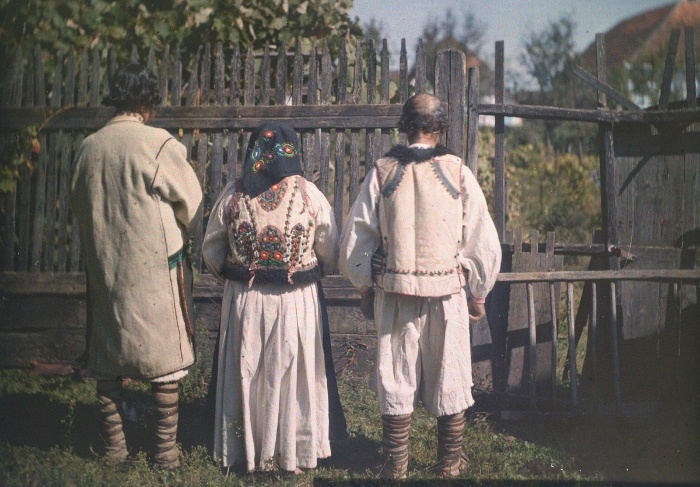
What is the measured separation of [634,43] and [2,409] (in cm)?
779

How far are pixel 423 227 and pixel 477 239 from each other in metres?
0.33

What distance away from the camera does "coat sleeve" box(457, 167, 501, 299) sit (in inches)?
149

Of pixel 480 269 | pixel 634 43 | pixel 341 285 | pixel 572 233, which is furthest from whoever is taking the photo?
pixel 572 233

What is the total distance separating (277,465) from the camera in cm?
388

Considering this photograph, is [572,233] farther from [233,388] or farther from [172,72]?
[233,388]

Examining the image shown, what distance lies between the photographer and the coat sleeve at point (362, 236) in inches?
150

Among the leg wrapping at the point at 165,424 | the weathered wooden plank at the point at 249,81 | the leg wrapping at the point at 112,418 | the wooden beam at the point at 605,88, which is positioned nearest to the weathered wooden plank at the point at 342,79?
the weathered wooden plank at the point at 249,81

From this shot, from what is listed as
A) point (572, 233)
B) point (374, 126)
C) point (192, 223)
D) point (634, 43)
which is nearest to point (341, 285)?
point (374, 126)

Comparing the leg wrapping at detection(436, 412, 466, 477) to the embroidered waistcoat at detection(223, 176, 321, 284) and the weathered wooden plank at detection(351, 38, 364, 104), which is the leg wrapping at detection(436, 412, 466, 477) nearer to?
the embroidered waistcoat at detection(223, 176, 321, 284)

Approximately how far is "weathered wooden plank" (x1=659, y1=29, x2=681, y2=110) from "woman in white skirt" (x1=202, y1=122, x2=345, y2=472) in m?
2.73

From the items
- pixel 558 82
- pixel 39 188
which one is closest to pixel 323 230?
pixel 39 188

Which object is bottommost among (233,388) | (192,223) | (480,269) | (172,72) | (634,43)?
(233,388)

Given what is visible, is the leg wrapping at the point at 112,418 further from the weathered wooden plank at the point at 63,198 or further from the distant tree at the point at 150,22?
the distant tree at the point at 150,22

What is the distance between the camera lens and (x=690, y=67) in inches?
185
